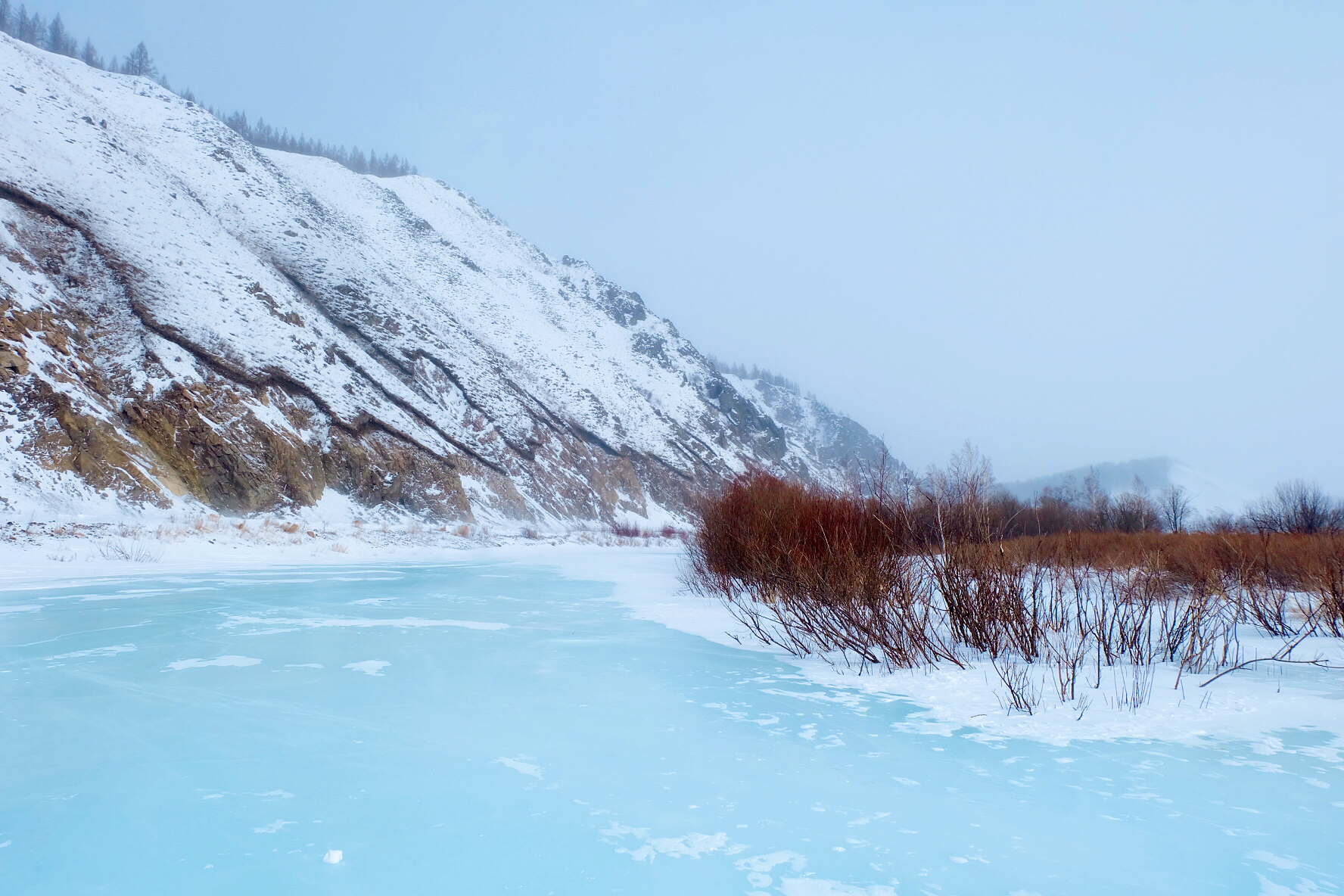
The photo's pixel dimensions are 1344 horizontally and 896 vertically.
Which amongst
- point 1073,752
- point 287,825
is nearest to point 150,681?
point 287,825

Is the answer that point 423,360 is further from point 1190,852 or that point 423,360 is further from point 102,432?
point 1190,852

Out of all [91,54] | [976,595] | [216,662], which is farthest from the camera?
[91,54]

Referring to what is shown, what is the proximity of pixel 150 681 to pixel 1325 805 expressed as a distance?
24.8 feet

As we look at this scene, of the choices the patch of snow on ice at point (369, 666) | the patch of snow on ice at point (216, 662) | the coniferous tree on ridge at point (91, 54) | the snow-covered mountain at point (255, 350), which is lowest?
the patch of snow on ice at point (216, 662)

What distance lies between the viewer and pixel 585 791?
350 cm

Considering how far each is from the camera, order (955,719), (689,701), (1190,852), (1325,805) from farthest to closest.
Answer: (689,701)
(955,719)
(1325,805)
(1190,852)

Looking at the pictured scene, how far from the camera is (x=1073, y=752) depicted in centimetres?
416

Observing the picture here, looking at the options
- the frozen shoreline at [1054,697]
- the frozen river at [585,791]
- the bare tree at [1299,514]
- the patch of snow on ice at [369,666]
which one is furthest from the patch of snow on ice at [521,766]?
the bare tree at [1299,514]

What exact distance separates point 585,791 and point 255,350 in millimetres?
28583

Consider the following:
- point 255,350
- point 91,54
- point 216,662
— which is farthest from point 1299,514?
point 91,54

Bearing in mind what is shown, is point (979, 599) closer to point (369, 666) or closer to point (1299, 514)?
point (369, 666)

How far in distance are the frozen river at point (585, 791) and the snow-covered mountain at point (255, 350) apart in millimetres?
4577

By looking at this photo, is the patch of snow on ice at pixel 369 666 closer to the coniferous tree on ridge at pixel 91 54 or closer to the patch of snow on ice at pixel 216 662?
the patch of snow on ice at pixel 216 662

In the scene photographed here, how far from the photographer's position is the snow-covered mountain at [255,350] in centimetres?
2130
